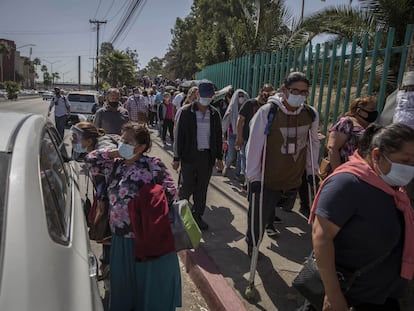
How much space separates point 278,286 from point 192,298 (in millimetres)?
781

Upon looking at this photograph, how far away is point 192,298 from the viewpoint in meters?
3.20

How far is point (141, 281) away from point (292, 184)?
164 centimetres

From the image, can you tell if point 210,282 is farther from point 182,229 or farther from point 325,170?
point 325,170

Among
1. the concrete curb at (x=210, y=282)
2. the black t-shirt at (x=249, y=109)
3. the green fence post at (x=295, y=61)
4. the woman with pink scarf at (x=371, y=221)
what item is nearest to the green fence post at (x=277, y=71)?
the green fence post at (x=295, y=61)

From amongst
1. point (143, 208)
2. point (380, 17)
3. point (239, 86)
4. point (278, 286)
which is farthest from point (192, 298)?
point (380, 17)

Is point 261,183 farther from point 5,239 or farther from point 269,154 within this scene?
point 5,239

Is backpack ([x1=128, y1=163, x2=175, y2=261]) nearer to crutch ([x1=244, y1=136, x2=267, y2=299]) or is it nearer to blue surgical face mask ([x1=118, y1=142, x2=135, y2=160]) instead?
blue surgical face mask ([x1=118, y1=142, x2=135, y2=160])

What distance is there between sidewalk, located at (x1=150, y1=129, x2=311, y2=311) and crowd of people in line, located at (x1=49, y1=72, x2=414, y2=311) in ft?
0.71

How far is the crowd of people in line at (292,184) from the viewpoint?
1.68 metres

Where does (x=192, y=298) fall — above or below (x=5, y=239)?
below

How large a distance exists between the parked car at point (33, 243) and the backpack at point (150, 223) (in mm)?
488

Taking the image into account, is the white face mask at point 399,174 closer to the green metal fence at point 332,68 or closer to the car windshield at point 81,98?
the green metal fence at point 332,68

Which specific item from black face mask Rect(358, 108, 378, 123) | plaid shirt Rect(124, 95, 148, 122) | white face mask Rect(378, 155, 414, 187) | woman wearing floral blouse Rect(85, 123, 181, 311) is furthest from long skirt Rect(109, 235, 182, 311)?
plaid shirt Rect(124, 95, 148, 122)

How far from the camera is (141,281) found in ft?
8.14
